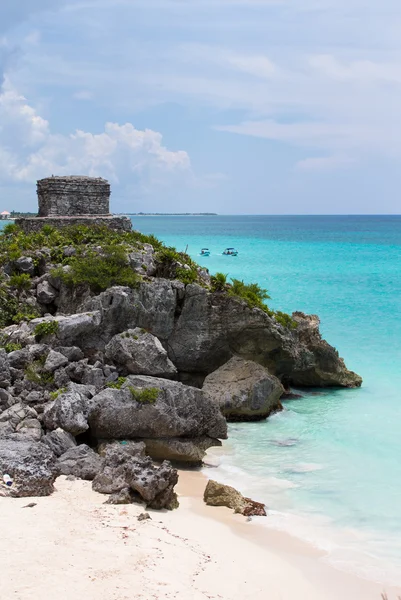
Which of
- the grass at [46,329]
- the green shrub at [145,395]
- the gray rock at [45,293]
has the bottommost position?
the green shrub at [145,395]

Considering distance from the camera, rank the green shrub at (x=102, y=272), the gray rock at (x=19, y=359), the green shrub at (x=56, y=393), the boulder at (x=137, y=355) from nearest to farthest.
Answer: the green shrub at (x=56, y=393), the gray rock at (x=19, y=359), the boulder at (x=137, y=355), the green shrub at (x=102, y=272)

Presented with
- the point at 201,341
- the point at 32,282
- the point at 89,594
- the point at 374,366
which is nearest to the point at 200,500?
the point at 89,594

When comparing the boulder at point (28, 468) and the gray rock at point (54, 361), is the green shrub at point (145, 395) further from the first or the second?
the boulder at point (28, 468)

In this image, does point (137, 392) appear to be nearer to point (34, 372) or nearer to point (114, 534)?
point (34, 372)

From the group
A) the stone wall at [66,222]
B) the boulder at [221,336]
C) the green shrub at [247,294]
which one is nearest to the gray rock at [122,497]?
the boulder at [221,336]

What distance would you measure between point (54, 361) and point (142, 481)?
Result: 13.7 ft

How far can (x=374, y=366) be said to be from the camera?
20672 millimetres

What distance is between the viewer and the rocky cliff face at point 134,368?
35.0ft

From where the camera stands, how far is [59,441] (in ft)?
36.1

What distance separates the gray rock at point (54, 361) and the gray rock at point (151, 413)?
1.41 metres

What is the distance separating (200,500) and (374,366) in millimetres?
11661

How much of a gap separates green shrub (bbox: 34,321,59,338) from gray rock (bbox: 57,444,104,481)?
12.3 ft

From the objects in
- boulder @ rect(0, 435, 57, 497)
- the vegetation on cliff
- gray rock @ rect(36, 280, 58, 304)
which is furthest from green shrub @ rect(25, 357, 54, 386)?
gray rock @ rect(36, 280, 58, 304)

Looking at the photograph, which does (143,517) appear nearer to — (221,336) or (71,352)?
(71,352)
